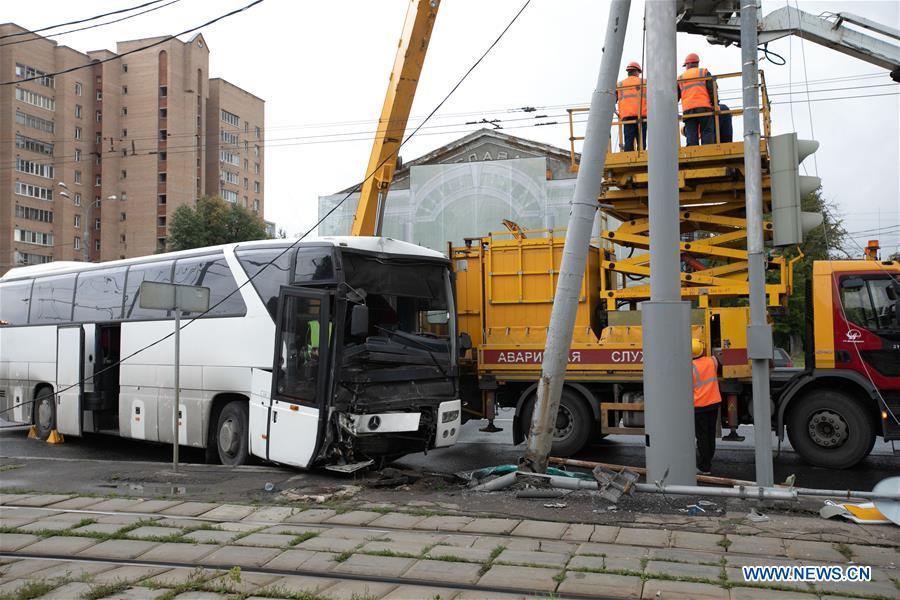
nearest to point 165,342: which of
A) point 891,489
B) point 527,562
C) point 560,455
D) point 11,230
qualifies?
point 560,455

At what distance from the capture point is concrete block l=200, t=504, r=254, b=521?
23.7 ft

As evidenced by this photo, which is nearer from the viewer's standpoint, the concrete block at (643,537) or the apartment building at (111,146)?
the concrete block at (643,537)

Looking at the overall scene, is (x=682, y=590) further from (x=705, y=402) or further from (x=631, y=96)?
(x=631, y=96)

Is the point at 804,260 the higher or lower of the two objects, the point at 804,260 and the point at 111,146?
the lower

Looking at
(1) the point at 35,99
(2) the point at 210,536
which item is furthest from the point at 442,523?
(1) the point at 35,99

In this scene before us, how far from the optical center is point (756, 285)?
7605 mm

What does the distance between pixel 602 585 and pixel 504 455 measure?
7.24 meters

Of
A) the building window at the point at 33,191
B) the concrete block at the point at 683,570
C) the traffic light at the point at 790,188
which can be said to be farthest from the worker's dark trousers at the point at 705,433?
the building window at the point at 33,191

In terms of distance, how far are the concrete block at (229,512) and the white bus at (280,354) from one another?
143 cm

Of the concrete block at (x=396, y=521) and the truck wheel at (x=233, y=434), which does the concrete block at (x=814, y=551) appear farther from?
the truck wheel at (x=233, y=434)

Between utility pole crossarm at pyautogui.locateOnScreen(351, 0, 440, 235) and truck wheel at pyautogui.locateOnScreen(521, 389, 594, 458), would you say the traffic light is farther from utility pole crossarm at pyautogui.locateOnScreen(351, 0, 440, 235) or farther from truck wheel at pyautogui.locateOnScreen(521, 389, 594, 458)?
utility pole crossarm at pyautogui.locateOnScreen(351, 0, 440, 235)

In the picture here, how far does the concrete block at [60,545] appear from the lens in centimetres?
614

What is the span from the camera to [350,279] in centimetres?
945

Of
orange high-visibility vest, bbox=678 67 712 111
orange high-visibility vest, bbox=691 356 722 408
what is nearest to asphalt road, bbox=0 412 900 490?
orange high-visibility vest, bbox=691 356 722 408
